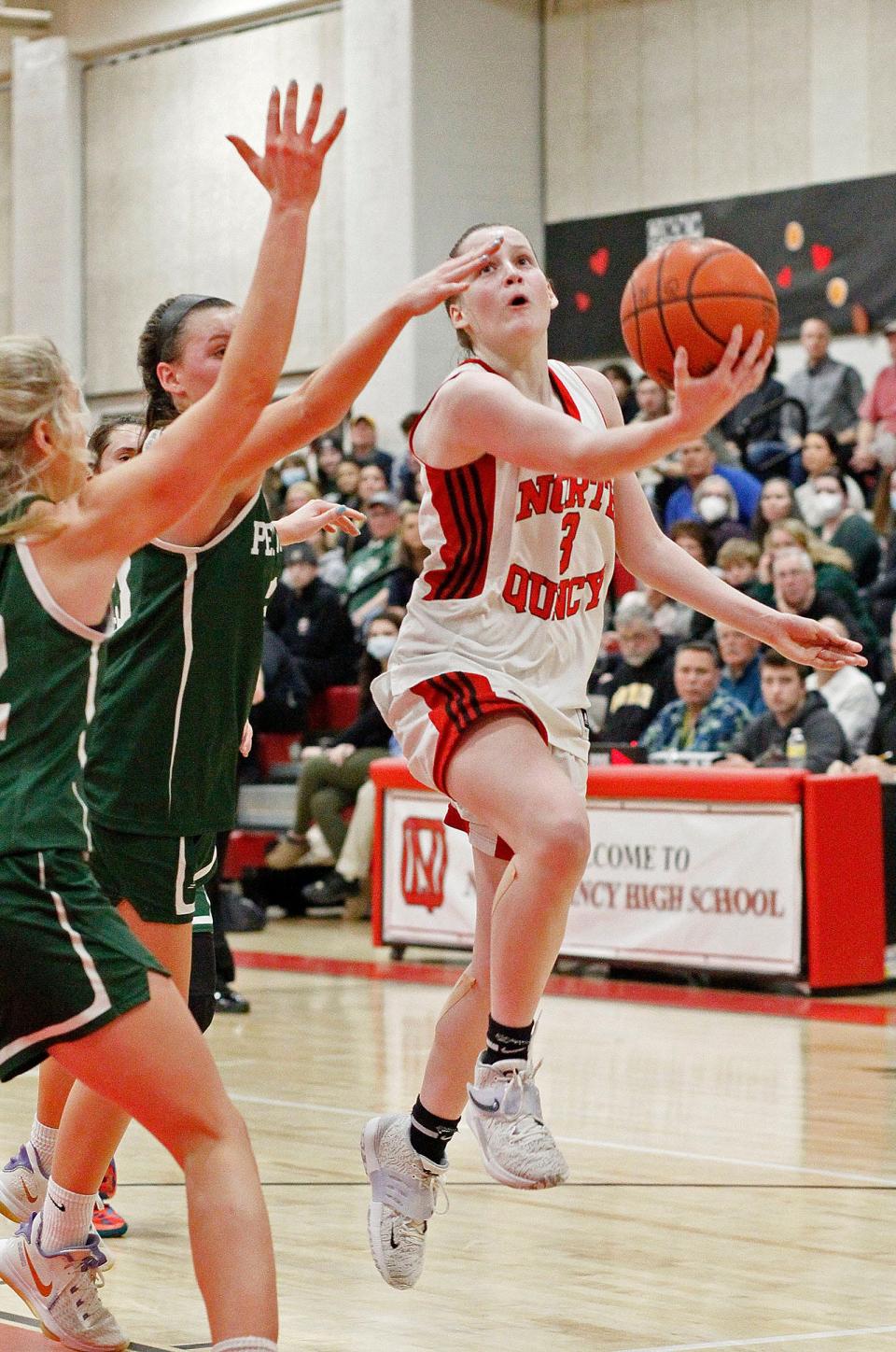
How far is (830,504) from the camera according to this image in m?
12.1

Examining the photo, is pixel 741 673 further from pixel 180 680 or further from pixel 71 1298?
pixel 71 1298

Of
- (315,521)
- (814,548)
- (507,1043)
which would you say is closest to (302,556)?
(814,548)

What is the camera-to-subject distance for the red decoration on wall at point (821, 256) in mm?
15164

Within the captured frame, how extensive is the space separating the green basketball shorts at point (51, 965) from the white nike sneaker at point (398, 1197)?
4.27 ft

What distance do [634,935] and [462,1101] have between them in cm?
550

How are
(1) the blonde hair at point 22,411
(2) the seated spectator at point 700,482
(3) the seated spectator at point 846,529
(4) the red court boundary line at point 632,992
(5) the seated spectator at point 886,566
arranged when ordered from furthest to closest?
(2) the seated spectator at point 700,482
(3) the seated spectator at point 846,529
(5) the seated spectator at point 886,566
(4) the red court boundary line at point 632,992
(1) the blonde hair at point 22,411

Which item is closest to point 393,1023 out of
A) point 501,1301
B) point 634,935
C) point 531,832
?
point 634,935

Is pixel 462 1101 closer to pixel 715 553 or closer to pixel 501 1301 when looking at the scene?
pixel 501 1301

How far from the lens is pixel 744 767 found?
9.23 meters

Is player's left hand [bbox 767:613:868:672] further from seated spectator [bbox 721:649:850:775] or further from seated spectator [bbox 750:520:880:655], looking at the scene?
seated spectator [bbox 750:520:880:655]

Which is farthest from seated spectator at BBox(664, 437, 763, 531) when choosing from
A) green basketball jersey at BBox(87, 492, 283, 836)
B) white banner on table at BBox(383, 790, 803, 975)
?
green basketball jersey at BBox(87, 492, 283, 836)

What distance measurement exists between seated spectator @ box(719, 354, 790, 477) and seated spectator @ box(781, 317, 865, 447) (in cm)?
13

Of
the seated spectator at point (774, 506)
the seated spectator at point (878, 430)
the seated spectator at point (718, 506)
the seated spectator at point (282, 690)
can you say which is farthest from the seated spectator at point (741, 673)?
the seated spectator at point (282, 690)

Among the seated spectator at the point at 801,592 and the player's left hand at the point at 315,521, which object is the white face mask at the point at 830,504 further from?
the player's left hand at the point at 315,521
